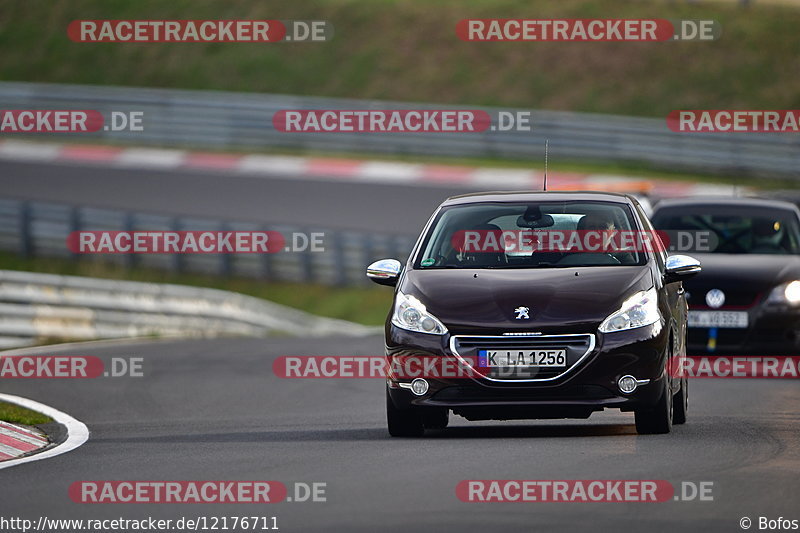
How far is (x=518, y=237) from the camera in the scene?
11297 millimetres

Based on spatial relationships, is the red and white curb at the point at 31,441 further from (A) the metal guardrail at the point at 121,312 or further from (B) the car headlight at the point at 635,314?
(A) the metal guardrail at the point at 121,312

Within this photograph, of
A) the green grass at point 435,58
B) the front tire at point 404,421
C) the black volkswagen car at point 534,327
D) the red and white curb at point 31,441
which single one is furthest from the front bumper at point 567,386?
the green grass at point 435,58

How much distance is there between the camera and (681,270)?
11.3m

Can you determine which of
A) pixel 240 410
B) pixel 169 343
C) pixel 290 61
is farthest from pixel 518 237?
pixel 290 61

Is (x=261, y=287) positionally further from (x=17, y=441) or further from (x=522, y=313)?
(x=522, y=313)

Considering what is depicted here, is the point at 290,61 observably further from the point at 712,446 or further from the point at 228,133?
the point at 712,446

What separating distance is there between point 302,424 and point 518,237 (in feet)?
6.78

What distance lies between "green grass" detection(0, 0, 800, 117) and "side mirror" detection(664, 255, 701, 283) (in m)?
37.6

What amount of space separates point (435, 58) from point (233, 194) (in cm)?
1858

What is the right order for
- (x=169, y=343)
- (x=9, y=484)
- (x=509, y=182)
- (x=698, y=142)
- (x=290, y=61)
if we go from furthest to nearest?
(x=290, y=61) < (x=698, y=142) < (x=509, y=182) < (x=169, y=343) < (x=9, y=484)

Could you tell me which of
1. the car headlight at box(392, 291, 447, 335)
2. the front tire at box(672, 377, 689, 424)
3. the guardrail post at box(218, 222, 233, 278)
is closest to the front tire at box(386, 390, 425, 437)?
the car headlight at box(392, 291, 447, 335)

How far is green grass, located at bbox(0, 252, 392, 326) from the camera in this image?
99.8 ft

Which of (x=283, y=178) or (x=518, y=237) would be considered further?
(x=283, y=178)

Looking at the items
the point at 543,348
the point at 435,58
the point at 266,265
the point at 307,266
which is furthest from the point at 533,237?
the point at 435,58
